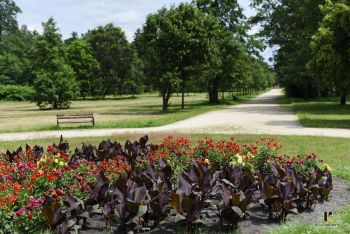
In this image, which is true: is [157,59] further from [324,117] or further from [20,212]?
[20,212]

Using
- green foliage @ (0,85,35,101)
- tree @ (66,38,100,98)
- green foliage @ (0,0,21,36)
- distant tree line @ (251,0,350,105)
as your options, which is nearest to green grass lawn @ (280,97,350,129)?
distant tree line @ (251,0,350,105)

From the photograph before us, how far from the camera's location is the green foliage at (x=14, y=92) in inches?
2975

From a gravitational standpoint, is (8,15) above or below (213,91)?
above

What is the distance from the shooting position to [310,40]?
133 feet

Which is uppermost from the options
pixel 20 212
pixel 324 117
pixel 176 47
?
pixel 176 47

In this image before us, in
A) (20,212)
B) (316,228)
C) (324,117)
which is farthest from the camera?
(324,117)

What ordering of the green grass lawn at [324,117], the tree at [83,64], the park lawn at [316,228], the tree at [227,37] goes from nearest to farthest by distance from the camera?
the park lawn at [316,228], the green grass lawn at [324,117], the tree at [227,37], the tree at [83,64]

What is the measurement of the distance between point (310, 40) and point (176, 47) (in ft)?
43.7

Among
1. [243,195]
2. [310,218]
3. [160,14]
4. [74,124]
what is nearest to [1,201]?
[243,195]

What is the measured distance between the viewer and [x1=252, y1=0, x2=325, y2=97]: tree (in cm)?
4153

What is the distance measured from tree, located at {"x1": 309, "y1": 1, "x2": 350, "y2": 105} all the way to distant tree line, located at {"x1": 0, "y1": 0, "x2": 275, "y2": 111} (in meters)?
12.7

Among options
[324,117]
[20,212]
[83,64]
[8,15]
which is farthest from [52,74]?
[8,15]

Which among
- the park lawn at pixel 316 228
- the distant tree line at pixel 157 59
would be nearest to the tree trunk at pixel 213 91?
the distant tree line at pixel 157 59

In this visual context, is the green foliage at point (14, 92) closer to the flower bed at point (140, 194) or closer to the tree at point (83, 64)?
the tree at point (83, 64)
